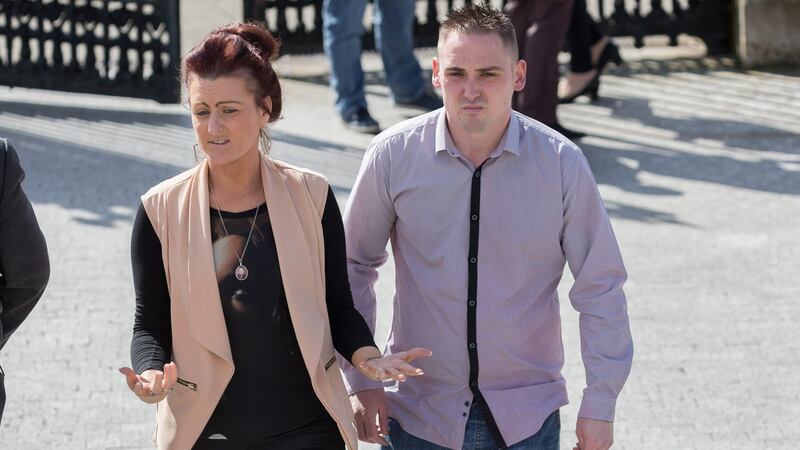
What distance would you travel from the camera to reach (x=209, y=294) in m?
3.45

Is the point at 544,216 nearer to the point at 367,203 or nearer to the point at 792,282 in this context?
the point at 367,203

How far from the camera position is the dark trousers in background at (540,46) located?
28.8ft

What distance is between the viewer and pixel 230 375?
136 inches

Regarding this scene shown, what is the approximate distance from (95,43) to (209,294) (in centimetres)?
690

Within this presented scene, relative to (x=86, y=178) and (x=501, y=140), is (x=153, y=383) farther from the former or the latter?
(x=86, y=178)

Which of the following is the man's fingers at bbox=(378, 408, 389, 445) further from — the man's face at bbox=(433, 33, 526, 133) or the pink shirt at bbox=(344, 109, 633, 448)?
the man's face at bbox=(433, 33, 526, 133)

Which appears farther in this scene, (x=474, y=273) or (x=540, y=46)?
(x=540, y=46)

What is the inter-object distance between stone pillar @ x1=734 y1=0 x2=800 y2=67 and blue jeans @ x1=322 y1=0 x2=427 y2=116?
2.69 m

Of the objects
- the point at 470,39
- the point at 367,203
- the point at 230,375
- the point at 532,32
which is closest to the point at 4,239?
the point at 230,375

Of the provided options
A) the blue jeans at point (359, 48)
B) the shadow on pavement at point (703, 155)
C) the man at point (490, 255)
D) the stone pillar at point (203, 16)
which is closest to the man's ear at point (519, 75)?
the man at point (490, 255)

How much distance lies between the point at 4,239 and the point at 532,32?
Result: 5748 mm

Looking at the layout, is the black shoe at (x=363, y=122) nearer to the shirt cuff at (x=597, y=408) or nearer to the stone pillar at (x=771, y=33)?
the stone pillar at (x=771, y=33)

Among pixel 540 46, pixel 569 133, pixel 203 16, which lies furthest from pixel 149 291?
pixel 203 16

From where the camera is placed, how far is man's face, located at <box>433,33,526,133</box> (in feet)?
12.0
